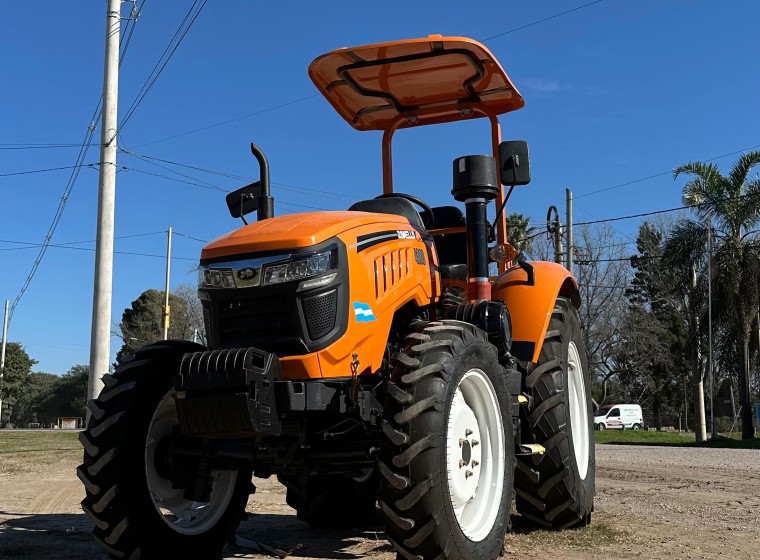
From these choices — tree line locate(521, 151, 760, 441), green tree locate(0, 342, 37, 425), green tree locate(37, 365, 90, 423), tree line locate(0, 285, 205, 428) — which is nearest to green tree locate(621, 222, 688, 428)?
tree line locate(521, 151, 760, 441)

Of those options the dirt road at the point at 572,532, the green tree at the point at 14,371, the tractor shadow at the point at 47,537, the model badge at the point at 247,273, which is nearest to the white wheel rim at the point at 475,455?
the dirt road at the point at 572,532

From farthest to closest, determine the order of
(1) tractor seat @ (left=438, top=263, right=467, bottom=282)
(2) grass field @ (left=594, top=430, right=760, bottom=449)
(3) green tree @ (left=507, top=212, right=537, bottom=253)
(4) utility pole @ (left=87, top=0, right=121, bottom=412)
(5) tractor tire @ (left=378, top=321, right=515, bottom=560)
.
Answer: (3) green tree @ (left=507, top=212, right=537, bottom=253), (2) grass field @ (left=594, top=430, right=760, bottom=449), (4) utility pole @ (left=87, top=0, right=121, bottom=412), (1) tractor seat @ (left=438, top=263, right=467, bottom=282), (5) tractor tire @ (left=378, top=321, right=515, bottom=560)

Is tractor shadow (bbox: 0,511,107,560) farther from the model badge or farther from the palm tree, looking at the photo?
the palm tree

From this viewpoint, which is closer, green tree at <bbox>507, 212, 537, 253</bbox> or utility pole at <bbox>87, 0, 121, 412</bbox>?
utility pole at <bbox>87, 0, 121, 412</bbox>

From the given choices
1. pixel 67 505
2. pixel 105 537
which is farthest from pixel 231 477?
pixel 67 505

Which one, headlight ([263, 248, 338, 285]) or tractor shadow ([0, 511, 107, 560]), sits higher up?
headlight ([263, 248, 338, 285])

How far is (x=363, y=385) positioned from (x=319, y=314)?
1.71ft

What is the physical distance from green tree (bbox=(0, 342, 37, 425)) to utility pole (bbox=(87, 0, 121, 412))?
5261cm

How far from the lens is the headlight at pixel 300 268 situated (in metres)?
4.28

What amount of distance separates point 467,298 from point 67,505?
16.4ft

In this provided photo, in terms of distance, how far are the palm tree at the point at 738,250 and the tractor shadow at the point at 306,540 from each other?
73.4 ft

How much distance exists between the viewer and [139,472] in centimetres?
455

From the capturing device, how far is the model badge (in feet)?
14.4

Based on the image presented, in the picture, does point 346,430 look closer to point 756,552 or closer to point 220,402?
point 220,402
